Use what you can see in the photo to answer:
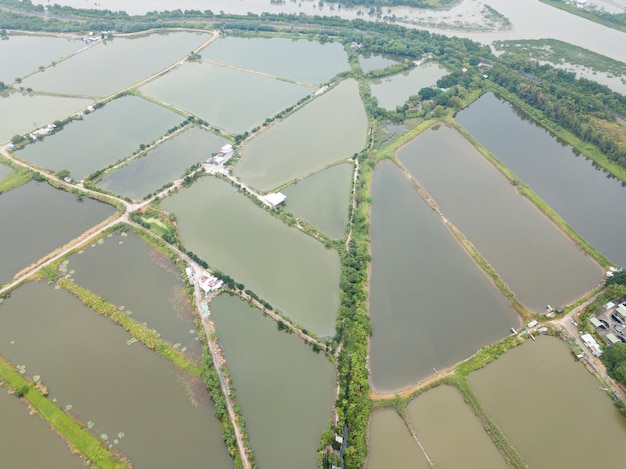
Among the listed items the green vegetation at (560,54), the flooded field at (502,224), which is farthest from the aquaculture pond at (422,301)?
the green vegetation at (560,54)

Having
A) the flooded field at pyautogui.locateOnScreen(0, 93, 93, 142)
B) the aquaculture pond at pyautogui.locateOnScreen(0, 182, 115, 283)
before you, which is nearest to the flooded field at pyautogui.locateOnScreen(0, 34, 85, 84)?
the flooded field at pyautogui.locateOnScreen(0, 93, 93, 142)

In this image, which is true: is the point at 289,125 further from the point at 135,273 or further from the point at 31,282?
the point at 31,282

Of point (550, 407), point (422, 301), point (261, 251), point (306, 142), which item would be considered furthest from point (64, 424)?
point (306, 142)

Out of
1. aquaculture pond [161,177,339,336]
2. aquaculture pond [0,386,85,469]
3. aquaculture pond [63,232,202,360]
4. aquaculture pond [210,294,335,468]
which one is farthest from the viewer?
aquaculture pond [161,177,339,336]

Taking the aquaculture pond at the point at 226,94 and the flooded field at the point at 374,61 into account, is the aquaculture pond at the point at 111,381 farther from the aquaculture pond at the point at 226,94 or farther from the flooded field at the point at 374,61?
the flooded field at the point at 374,61

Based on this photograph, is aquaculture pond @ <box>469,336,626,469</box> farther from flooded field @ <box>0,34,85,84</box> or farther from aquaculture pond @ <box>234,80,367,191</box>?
flooded field @ <box>0,34,85,84</box>
